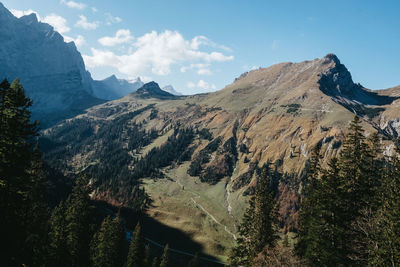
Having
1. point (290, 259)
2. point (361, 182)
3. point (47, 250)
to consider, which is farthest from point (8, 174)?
point (361, 182)

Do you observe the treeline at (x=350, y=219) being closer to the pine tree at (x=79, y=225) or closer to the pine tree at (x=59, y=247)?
the pine tree at (x=79, y=225)

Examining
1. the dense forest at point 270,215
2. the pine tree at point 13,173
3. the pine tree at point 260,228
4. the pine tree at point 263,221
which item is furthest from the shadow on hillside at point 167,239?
the pine tree at point 13,173

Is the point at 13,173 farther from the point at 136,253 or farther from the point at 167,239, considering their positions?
the point at 167,239

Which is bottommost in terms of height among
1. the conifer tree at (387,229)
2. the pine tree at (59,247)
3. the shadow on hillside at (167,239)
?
the shadow on hillside at (167,239)

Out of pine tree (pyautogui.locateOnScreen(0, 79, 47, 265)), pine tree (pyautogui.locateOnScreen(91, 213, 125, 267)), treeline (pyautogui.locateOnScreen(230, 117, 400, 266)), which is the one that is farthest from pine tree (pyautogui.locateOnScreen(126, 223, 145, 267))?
pine tree (pyautogui.locateOnScreen(0, 79, 47, 265))

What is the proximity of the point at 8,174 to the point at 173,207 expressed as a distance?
6092 inches

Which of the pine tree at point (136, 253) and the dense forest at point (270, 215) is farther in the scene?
the pine tree at point (136, 253)

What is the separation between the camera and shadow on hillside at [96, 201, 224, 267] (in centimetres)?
12488

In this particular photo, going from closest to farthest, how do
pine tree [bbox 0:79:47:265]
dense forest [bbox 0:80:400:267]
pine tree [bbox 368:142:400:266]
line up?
pine tree [bbox 368:142:400:266] < pine tree [bbox 0:79:47:265] < dense forest [bbox 0:80:400:267]

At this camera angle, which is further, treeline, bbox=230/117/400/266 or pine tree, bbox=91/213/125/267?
pine tree, bbox=91/213/125/267

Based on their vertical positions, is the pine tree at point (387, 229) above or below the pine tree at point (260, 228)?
above

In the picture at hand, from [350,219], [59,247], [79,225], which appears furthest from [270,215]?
[59,247]

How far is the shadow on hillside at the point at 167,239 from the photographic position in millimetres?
124875

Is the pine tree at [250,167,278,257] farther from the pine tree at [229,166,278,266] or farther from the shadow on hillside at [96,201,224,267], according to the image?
the shadow on hillside at [96,201,224,267]
